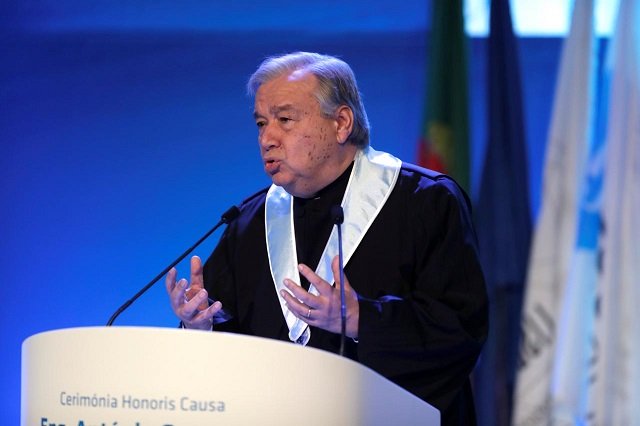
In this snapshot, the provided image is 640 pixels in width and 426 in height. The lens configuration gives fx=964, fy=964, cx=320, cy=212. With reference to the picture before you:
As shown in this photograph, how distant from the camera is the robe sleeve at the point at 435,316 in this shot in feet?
8.66

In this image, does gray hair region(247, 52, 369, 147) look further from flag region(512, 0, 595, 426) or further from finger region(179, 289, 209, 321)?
flag region(512, 0, 595, 426)

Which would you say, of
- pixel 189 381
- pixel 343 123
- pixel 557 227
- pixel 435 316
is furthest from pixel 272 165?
pixel 557 227

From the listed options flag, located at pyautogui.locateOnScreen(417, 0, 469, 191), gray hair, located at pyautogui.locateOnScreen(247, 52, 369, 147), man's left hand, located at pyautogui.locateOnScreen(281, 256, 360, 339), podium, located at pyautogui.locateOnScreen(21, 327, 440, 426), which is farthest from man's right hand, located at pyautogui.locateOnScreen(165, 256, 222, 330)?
flag, located at pyautogui.locateOnScreen(417, 0, 469, 191)

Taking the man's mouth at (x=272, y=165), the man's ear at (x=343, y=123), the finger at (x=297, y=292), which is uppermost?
the man's ear at (x=343, y=123)

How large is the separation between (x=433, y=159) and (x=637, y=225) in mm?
966

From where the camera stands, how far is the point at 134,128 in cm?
493

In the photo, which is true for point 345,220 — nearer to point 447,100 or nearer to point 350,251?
point 350,251

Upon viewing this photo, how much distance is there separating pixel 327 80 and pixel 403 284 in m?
0.71

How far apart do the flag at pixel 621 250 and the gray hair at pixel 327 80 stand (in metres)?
1.35

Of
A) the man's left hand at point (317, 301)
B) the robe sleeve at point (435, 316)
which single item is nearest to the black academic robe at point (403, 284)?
the robe sleeve at point (435, 316)

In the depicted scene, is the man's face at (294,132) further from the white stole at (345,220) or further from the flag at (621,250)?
the flag at (621,250)

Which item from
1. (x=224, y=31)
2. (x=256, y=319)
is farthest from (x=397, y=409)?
(x=224, y=31)

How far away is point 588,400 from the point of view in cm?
393

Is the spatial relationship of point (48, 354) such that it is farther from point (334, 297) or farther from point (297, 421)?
point (334, 297)
